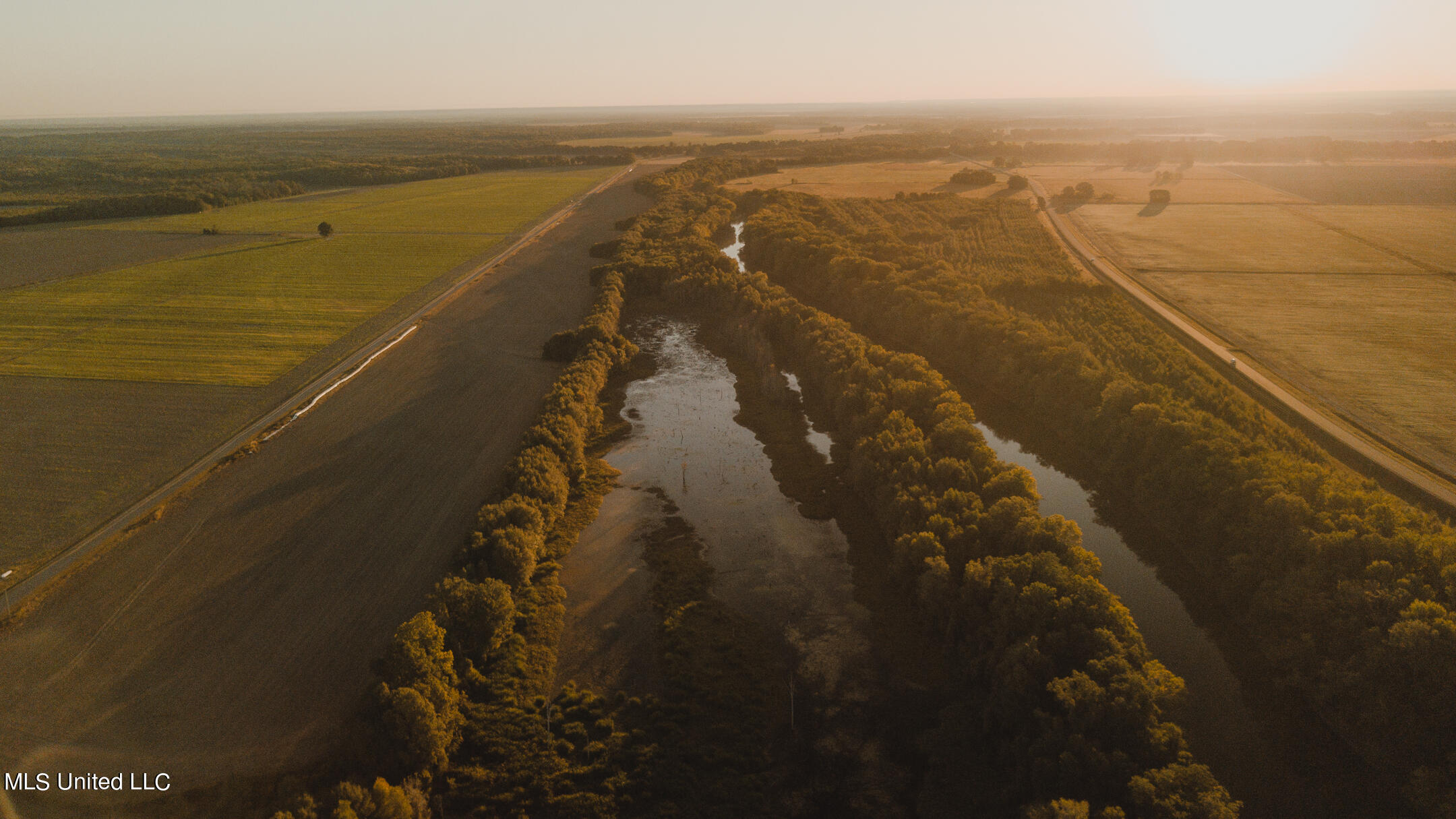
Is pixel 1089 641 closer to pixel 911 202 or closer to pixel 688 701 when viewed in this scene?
pixel 688 701

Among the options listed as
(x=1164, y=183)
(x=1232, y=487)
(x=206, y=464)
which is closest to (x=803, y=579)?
(x=1232, y=487)

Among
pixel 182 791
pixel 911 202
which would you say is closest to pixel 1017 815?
pixel 182 791

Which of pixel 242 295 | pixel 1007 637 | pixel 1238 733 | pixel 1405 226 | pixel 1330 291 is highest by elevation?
pixel 1405 226

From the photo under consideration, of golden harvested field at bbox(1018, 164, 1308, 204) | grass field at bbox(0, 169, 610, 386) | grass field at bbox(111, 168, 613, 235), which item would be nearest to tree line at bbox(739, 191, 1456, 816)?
grass field at bbox(0, 169, 610, 386)

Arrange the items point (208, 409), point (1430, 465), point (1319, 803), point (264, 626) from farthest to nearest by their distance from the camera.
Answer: point (208, 409), point (1430, 465), point (264, 626), point (1319, 803)

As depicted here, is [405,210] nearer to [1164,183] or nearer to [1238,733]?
[1238,733]

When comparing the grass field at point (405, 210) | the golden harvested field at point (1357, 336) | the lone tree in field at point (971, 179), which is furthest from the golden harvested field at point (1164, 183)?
the grass field at point (405, 210)

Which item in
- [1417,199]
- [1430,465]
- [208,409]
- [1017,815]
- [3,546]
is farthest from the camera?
[1417,199]
